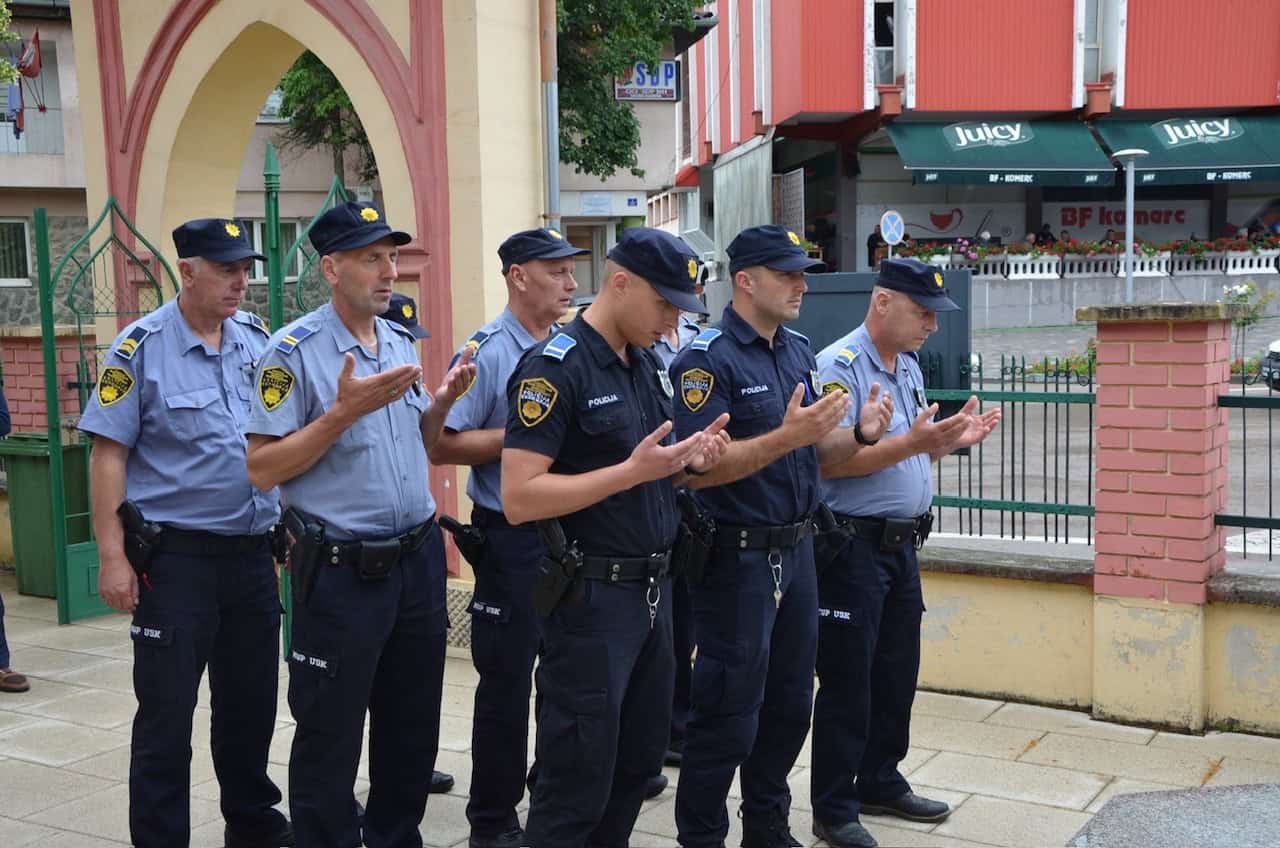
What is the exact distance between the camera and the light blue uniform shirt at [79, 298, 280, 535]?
13.7 ft

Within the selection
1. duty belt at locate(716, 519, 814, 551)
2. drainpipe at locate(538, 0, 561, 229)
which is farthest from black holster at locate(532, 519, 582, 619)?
drainpipe at locate(538, 0, 561, 229)

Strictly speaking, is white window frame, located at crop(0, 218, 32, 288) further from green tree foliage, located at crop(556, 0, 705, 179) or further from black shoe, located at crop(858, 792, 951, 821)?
black shoe, located at crop(858, 792, 951, 821)

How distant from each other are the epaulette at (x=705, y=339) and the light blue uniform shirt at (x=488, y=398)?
29.5 inches

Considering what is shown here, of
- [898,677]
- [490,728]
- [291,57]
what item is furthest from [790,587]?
[291,57]

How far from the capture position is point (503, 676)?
4.51 metres

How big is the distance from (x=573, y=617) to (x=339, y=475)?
0.89 metres

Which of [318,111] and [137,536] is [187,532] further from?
[318,111]

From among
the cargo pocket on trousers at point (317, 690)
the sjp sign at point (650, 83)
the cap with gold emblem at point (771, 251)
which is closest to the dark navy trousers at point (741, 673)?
the cap with gold emblem at point (771, 251)

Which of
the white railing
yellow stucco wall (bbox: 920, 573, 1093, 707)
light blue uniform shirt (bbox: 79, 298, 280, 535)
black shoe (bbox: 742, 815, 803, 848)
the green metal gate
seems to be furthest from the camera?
the white railing

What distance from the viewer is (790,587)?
414cm

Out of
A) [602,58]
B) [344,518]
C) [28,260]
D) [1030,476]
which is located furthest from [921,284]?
[28,260]

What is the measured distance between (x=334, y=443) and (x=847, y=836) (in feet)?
7.37

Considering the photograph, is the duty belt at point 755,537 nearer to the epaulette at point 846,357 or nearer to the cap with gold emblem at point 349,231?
the epaulette at point 846,357

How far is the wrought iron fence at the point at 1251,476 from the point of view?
18.7ft
